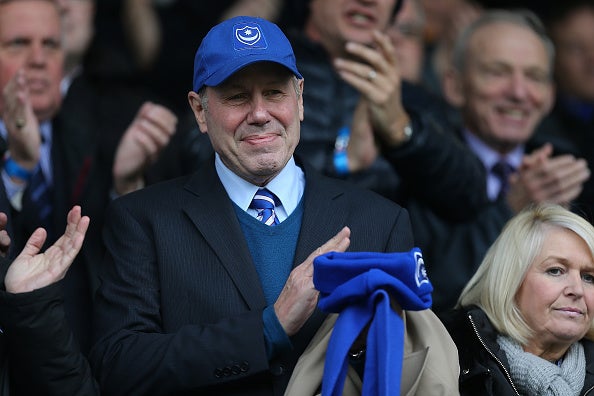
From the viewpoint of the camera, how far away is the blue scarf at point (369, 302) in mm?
3441

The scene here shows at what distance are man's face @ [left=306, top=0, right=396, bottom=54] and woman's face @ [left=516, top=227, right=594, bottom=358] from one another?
153 centimetres

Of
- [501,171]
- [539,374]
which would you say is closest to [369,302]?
[539,374]

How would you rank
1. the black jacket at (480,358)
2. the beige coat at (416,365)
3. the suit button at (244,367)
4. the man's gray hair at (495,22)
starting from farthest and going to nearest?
the man's gray hair at (495,22) → the black jacket at (480,358) → the suit button at (244,367) → the beige coat at (416,365)

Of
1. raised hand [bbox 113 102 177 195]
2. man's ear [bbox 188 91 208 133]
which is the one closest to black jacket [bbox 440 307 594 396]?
man's ear [bbox 188 91 208 133]

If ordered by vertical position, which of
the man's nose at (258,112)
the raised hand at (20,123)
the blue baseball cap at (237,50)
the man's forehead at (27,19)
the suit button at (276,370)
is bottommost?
the suit button at (276,370)

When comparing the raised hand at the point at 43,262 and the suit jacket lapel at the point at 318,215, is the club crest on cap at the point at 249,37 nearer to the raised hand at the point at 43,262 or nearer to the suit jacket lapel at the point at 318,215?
the suit jacket lapel at the point at 318,215

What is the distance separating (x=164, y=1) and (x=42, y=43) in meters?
1.89

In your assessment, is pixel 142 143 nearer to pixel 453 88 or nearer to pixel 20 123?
pixel 20 123

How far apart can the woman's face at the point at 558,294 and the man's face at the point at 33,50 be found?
7.62 feet

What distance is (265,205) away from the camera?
4008 millimetres

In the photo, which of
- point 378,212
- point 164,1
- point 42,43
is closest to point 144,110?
point 42,43

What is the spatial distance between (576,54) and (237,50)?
144 inches

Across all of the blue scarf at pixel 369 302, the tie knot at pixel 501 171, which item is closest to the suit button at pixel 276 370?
the blue scarf at pixel 369 302

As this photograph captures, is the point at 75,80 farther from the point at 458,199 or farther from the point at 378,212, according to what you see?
the point at 378,212
